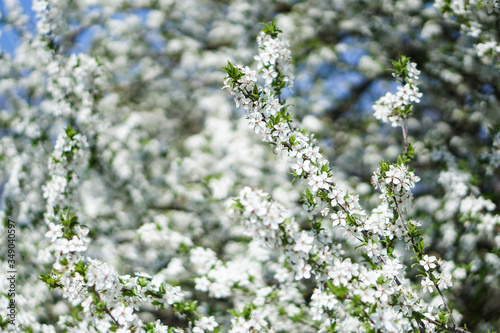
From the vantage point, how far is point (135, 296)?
279 centimetres

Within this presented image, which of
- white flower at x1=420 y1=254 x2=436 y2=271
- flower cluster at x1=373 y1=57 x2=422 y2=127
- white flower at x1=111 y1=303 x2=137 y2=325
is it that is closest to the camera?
white flower at x1=111 y1=303 x2=137 y2=325

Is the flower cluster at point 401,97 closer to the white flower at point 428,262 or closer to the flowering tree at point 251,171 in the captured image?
the flowering tree at point 251,171

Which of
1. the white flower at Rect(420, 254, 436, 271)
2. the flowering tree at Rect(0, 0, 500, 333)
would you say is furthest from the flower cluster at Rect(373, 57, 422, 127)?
the white flower at Rect(420, 254, 436, 271)

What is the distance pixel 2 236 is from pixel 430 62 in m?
6.43

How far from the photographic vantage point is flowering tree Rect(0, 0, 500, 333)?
105 inches

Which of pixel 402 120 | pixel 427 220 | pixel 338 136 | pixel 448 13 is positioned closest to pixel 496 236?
pixel 427 220

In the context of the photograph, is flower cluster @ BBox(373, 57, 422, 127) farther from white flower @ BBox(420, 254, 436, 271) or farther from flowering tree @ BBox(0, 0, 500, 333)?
white flower @ BBox(420, 254, 436, 271)

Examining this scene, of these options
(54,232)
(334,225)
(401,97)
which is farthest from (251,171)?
(54,232)

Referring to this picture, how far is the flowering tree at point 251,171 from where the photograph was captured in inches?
105

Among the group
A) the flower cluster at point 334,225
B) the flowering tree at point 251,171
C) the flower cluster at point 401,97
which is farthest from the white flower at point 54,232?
the flower cluster at point 401,97

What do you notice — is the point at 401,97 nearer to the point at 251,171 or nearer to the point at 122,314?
the point at 251,171

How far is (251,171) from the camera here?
5.45m

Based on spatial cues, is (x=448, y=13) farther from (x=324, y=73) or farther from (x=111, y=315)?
(x=111, y=315)

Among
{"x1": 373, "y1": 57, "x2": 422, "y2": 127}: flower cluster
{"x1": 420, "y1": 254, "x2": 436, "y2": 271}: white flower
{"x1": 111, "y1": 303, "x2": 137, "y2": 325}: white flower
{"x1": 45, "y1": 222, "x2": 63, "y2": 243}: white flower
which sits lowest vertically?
{"x1": 420, "y1": 254, "x2": 436, "y2": 271}: white flower
